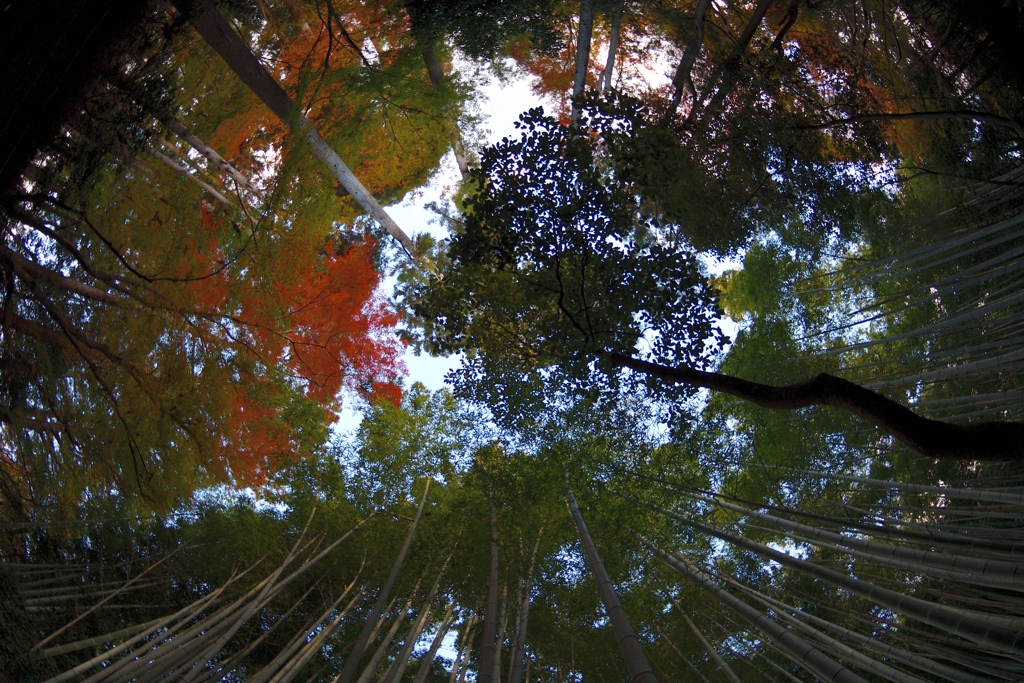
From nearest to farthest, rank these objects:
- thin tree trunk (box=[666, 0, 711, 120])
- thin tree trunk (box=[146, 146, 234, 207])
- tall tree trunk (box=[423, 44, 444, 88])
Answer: thin tree trunk (box=[146, 146, 234, 207]), thin tree trunk (box=[666, 0, 711, 120]), tall tree trunk (box=[423, 44, 444, 88])

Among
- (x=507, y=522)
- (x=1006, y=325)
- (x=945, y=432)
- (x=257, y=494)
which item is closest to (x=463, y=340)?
(x=507, y=522)

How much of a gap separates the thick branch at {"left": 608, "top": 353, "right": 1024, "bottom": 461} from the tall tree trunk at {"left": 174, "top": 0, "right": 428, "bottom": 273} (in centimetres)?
503

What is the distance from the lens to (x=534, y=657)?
5.53 meters

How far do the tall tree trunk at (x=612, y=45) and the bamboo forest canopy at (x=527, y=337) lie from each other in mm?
38

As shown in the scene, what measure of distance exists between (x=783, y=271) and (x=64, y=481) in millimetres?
7566

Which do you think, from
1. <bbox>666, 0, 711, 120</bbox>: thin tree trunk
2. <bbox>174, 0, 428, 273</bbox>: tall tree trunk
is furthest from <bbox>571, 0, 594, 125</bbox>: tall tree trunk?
<bbox>174, 0, 428, 273</bbox>: tall tree trunk

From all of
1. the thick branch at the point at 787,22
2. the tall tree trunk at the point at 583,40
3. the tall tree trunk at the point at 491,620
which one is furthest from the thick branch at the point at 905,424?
the tall tree trunk at the point at 583,40

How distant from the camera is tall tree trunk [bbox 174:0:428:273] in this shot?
4562mm

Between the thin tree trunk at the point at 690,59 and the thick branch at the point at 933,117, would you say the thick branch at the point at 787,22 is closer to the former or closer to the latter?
the thin tree trunk at the point at 690,59

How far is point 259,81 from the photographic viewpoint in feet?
17.1

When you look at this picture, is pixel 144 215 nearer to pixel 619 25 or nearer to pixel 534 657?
pixel 619 25

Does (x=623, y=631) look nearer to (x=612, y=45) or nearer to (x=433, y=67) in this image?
(x=433, y=67)

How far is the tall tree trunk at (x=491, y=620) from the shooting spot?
3420 millimetres

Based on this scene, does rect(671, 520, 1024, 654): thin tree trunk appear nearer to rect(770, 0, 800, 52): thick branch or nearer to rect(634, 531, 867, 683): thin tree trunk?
rect(634, 531, 867, 683): thin tree trunk
